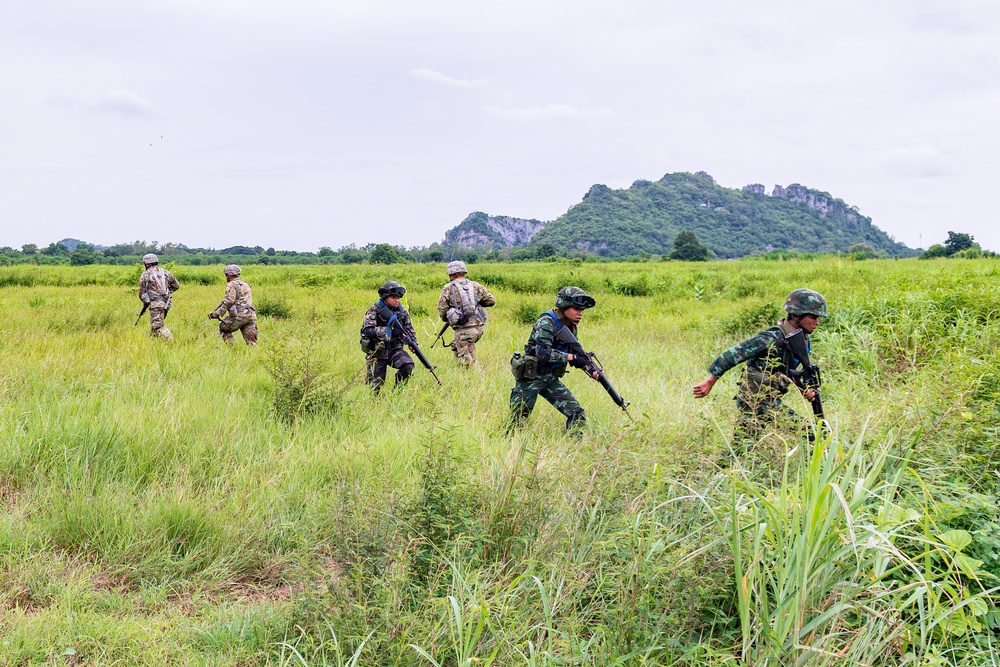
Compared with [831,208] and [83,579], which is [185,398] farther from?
[831,208]

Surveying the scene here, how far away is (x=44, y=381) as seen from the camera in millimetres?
6402

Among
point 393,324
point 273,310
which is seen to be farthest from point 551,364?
point 273,310

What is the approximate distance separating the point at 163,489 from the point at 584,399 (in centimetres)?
413

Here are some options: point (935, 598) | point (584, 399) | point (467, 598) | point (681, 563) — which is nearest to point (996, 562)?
point (935, 598)

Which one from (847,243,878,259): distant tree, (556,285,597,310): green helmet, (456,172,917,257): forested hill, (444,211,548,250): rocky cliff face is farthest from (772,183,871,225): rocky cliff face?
(556,285,597,310): green helmet

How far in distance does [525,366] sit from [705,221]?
138598 mm

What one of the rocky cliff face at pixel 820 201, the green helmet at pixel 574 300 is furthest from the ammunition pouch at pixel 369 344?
the rocky cliff face at pixel 820 201

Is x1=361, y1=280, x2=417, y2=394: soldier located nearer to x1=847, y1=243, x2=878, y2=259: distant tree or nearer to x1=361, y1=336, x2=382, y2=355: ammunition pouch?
x1=361, y1=336, x2=382, y2=355: ammunition pouch

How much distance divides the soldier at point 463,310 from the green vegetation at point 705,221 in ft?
294

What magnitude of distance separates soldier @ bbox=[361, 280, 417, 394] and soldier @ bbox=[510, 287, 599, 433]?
1.89 meters

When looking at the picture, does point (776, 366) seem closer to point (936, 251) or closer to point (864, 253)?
point (864, 253)

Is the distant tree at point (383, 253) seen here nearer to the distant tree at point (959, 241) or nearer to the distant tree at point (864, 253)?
the distant tree at point (864, 253)

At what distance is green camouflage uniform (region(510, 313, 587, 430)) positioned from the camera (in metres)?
5.57

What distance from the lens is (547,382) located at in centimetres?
569
